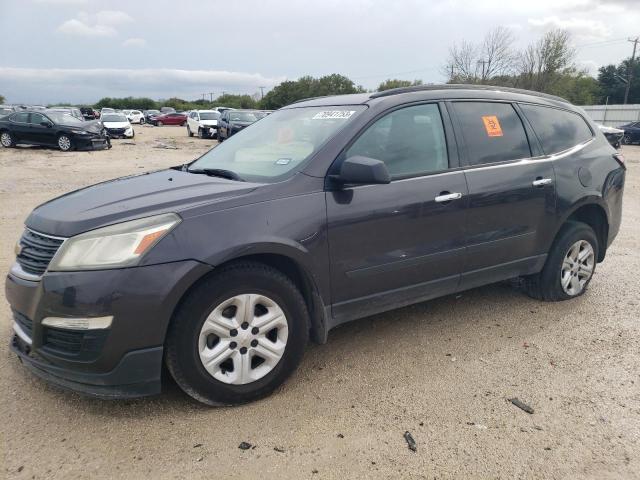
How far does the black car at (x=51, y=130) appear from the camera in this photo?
61.1 ft

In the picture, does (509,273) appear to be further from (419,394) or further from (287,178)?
(287,178)

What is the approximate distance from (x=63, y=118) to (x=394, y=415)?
1961 cm

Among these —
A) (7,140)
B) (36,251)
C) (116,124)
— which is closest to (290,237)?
(36,251)

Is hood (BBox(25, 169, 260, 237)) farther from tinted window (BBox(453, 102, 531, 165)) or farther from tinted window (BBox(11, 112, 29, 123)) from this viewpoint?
tinted window (BBox(11, 112, 29, 123))

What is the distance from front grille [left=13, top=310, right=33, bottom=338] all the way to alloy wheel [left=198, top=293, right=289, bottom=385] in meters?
0.88

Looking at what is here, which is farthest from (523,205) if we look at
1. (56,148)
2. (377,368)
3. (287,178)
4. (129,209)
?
(56,148)

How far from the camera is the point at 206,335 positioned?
271 cm

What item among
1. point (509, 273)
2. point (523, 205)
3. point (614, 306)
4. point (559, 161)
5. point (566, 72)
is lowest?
point (614, 306)

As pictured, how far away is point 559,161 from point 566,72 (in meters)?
50.2

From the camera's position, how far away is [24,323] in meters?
2.76

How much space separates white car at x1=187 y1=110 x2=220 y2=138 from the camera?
92.4 feet

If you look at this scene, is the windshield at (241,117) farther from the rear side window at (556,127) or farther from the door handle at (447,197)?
the door handle at (447,197)

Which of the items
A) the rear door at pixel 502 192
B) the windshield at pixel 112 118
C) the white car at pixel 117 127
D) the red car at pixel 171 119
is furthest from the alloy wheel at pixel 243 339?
the red car at pixel 171 119

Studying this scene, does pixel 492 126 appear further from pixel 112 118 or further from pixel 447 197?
pixel 112 118
